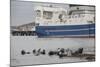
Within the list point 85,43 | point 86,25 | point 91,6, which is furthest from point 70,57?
point 91,6

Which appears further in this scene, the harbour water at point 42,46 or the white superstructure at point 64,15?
the white superstructure at point 64,15

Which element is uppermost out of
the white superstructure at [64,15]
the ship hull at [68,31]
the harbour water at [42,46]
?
the white superstructure at [64,15]

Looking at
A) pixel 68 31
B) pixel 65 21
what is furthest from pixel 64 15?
pixel 68 31

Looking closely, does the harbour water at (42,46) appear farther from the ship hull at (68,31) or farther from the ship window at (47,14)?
the ship window at (47,14)

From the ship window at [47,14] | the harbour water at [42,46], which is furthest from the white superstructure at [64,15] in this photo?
the harbour water at [42,46]

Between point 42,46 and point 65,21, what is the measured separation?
1.44 ft

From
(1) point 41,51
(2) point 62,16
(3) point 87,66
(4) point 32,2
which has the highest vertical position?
(4) point 32,2

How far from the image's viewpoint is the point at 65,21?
2574mm

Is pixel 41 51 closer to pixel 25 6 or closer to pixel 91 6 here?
pixel 25 6

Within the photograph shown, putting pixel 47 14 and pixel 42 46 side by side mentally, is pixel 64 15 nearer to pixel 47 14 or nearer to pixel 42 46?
pixel 47 14

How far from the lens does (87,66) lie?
2699 mm

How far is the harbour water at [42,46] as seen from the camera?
7.62 ft

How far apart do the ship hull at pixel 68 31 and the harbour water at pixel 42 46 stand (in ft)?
0.17

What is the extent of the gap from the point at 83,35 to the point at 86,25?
142 millimetres
